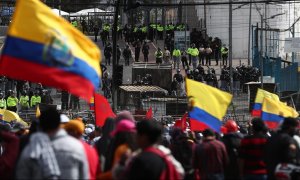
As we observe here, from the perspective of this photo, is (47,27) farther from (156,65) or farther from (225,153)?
(156,65)

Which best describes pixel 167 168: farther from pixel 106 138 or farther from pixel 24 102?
pixel 24 102

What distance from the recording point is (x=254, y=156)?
13.0 meters

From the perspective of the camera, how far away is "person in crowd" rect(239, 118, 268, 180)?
42.6 ft

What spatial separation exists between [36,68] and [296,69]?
33.7 m

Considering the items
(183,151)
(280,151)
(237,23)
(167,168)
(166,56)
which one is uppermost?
(237,23)

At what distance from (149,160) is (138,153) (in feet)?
0.61

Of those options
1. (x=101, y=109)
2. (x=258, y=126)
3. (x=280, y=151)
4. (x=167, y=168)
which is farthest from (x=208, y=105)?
(x=167, y=168)

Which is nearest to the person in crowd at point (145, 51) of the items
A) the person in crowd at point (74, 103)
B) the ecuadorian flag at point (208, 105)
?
the person in crowd at point (74, 103)

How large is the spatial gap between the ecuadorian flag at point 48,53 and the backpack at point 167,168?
1.04 m

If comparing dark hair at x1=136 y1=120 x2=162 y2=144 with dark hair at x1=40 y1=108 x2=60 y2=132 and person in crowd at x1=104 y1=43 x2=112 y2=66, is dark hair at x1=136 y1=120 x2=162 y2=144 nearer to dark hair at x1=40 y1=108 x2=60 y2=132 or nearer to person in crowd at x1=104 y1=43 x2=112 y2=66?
dark hair at x1=40 y1=108 x2=60 y2=132

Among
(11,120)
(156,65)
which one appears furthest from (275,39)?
(11,120)

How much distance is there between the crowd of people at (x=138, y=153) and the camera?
9.57m

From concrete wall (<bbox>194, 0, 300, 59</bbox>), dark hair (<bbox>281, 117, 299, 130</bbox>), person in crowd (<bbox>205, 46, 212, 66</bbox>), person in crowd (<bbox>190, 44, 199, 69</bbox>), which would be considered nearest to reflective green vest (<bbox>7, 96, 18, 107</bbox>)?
person in crowd (<bbox>190, 44, 199, 69</bbox>)

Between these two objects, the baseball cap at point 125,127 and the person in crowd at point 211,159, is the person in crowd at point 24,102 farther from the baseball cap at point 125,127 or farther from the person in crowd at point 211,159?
the baseball cap at point 125,127
